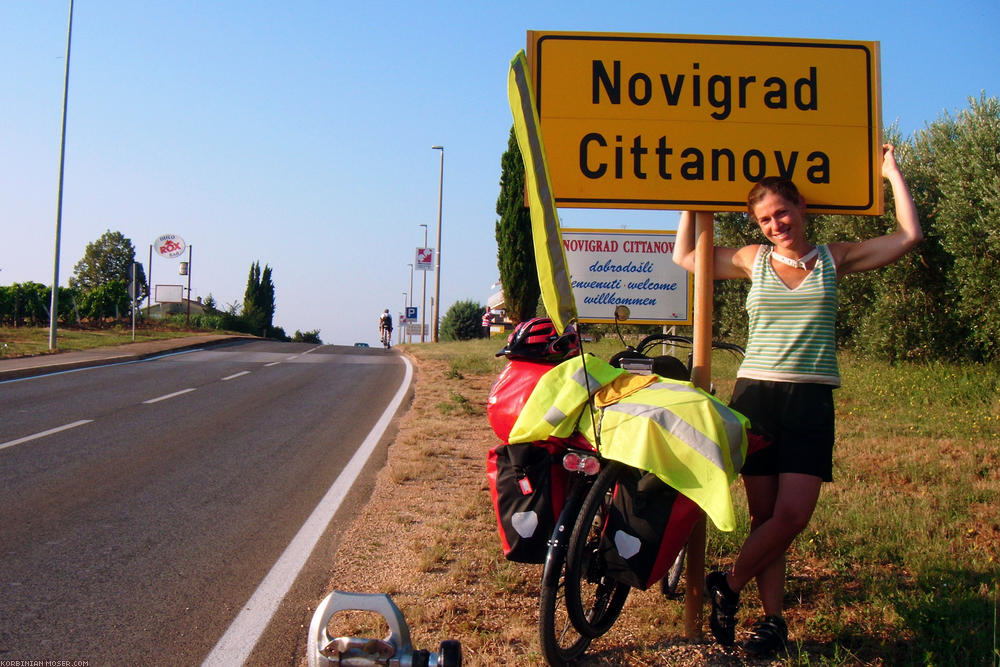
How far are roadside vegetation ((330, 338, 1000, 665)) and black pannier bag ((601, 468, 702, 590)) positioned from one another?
53cm

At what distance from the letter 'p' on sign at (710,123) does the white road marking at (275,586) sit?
2.41 m

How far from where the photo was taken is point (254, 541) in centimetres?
514

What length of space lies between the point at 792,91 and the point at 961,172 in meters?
7.49

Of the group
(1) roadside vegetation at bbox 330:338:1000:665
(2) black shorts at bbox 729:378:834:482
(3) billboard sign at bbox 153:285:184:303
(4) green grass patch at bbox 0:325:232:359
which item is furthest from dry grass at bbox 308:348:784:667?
(3) billboard sign at bbox 153:285:184:303

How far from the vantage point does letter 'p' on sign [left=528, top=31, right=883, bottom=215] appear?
374 centimetres

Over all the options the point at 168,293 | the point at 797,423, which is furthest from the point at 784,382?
the point at 168,293

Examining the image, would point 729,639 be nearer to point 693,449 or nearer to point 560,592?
point 560,592

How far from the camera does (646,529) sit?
2.88 m

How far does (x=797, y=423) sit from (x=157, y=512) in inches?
180

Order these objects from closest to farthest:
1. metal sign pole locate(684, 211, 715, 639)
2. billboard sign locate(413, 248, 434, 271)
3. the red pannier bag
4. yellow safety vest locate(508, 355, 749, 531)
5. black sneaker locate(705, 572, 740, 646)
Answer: yellow safety vest locate(508, 355, 749, 531) < the red pannier bag < black sneaker locate(705, 572, 740, 646) < metal sign pole locate(684, 211, 715, 639) < billboard sign locate(413, 248, 434, 271)

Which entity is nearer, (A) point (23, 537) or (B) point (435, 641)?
(B) point (435, 641)

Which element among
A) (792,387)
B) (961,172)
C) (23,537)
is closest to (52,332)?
(23,537)

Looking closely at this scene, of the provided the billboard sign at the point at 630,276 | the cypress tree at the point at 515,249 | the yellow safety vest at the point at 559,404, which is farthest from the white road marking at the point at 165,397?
the cypress tree at the point at 515,249

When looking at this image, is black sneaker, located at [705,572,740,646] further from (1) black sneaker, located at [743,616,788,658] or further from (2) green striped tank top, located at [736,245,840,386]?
(2) green striped tank top, located at [736,245,840,386]
